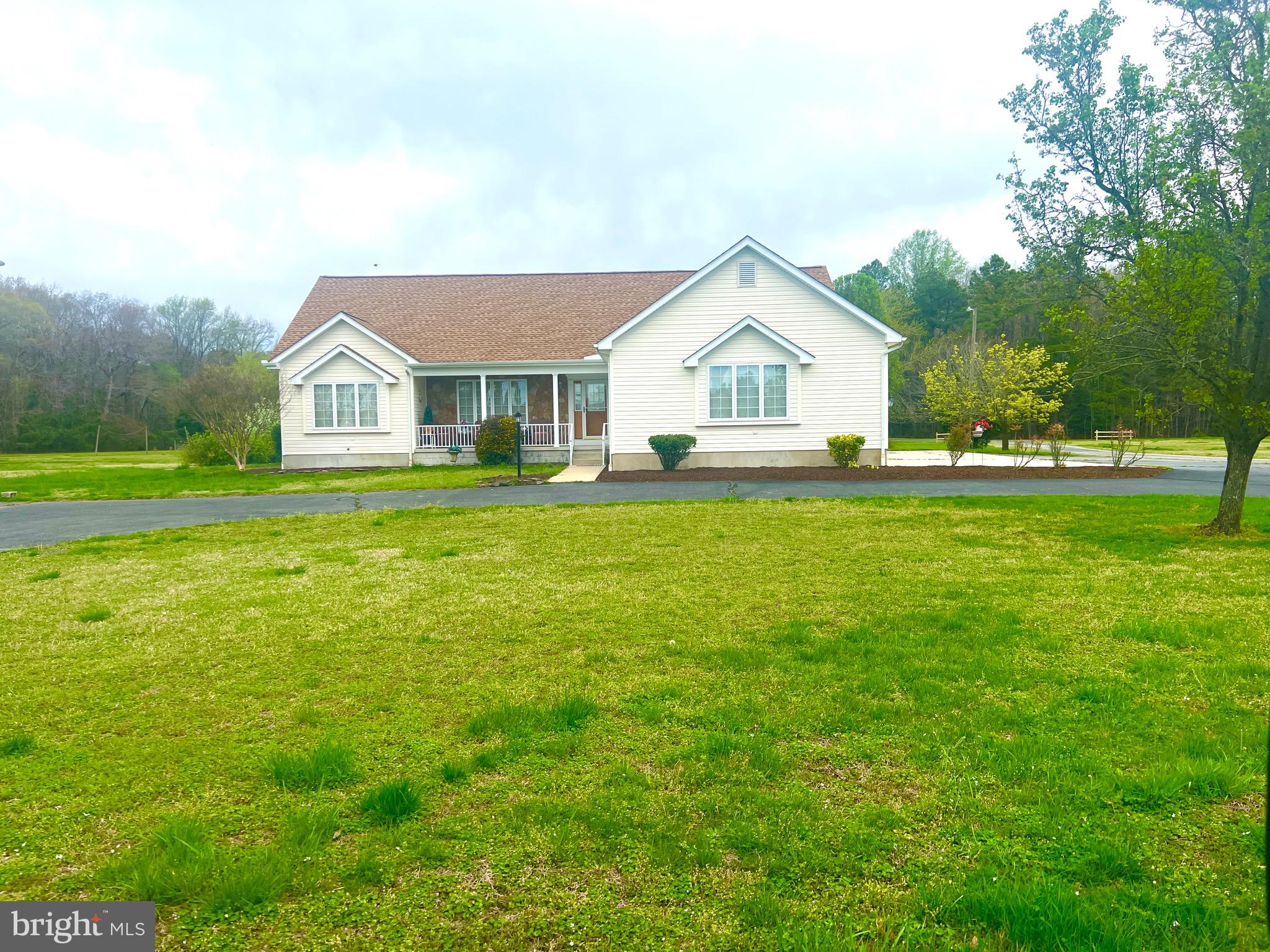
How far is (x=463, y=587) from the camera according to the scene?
721 centimetres

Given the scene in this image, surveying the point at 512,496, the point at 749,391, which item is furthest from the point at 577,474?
the point at 749,391

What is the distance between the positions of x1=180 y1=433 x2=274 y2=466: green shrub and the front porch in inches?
236

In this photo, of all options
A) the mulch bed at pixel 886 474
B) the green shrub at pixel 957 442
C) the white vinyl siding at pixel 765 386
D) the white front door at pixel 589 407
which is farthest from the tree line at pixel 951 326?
the white front door at pixel 589 407

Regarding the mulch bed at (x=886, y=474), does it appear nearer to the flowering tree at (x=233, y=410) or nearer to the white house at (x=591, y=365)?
the white house at (x=591, y=365)

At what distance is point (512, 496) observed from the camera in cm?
1568

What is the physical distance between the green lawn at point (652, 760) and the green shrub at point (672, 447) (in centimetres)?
1309

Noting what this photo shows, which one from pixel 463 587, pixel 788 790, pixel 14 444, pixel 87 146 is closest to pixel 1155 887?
pixel 788 790

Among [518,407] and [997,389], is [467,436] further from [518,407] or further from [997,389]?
[997,389]

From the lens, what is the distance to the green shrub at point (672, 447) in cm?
2036

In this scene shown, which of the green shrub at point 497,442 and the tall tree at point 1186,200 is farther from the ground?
the tall tree at point 1186,200

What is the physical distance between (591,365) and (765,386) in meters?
6.99

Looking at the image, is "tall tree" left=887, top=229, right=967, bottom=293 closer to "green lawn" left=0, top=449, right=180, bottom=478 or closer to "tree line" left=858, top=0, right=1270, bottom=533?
"tree line" left=858, top=0, right=1270, bottom=533

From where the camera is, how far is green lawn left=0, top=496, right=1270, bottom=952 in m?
2.36

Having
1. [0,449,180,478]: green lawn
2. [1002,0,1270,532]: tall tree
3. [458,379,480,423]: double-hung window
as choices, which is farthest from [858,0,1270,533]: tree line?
[0,449,180,478]: green lawn
